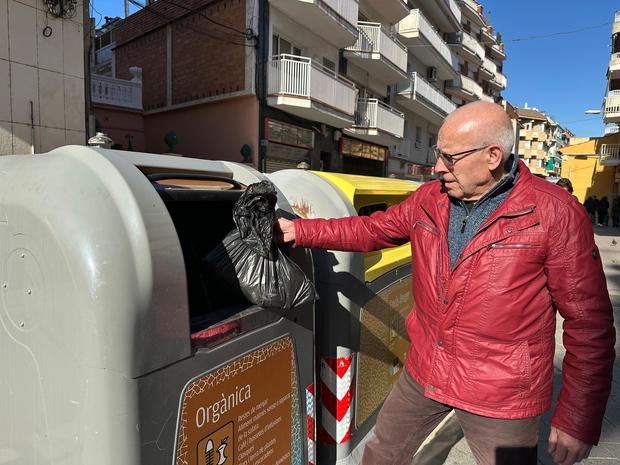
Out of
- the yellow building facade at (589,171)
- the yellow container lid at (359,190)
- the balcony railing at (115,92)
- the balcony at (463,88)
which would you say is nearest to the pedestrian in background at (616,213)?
the yellow building facade at (589,171)

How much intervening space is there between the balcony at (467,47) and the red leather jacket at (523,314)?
2749 centimetres

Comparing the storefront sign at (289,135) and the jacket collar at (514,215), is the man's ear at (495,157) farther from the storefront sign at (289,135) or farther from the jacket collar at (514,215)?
the storefront sign at (289,135)

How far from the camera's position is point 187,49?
40.5 feet

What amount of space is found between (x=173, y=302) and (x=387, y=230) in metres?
1.01

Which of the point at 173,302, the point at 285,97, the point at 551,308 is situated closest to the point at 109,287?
the point at 173,302

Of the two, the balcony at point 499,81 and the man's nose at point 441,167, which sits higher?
the balcony at point 499,81

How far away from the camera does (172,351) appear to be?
1.20m

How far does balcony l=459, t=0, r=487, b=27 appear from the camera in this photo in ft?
90.3

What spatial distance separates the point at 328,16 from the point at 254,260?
11.4m

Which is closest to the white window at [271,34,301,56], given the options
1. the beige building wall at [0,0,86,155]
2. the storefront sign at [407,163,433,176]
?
the beige building wall at [0,0,86,155]

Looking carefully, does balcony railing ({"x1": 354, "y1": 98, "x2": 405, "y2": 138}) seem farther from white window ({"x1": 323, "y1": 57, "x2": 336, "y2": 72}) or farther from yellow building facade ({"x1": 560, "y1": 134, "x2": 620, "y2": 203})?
yellow building facade ({"x1": 560, "y1": 134, "x2": 620, "y2": 203})

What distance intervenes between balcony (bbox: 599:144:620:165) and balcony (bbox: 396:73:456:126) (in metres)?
10.4

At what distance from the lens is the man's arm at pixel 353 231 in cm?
175

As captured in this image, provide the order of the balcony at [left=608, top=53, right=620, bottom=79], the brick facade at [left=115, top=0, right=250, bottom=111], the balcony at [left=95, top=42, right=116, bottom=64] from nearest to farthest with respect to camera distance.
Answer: the brick facade at [left=115, top=0, right=250, bottom=111] → the balcony at [left=95, top=42, right=116, bottom=64] → the balcony at [left=608, top=53, right=620, bottom=79]
